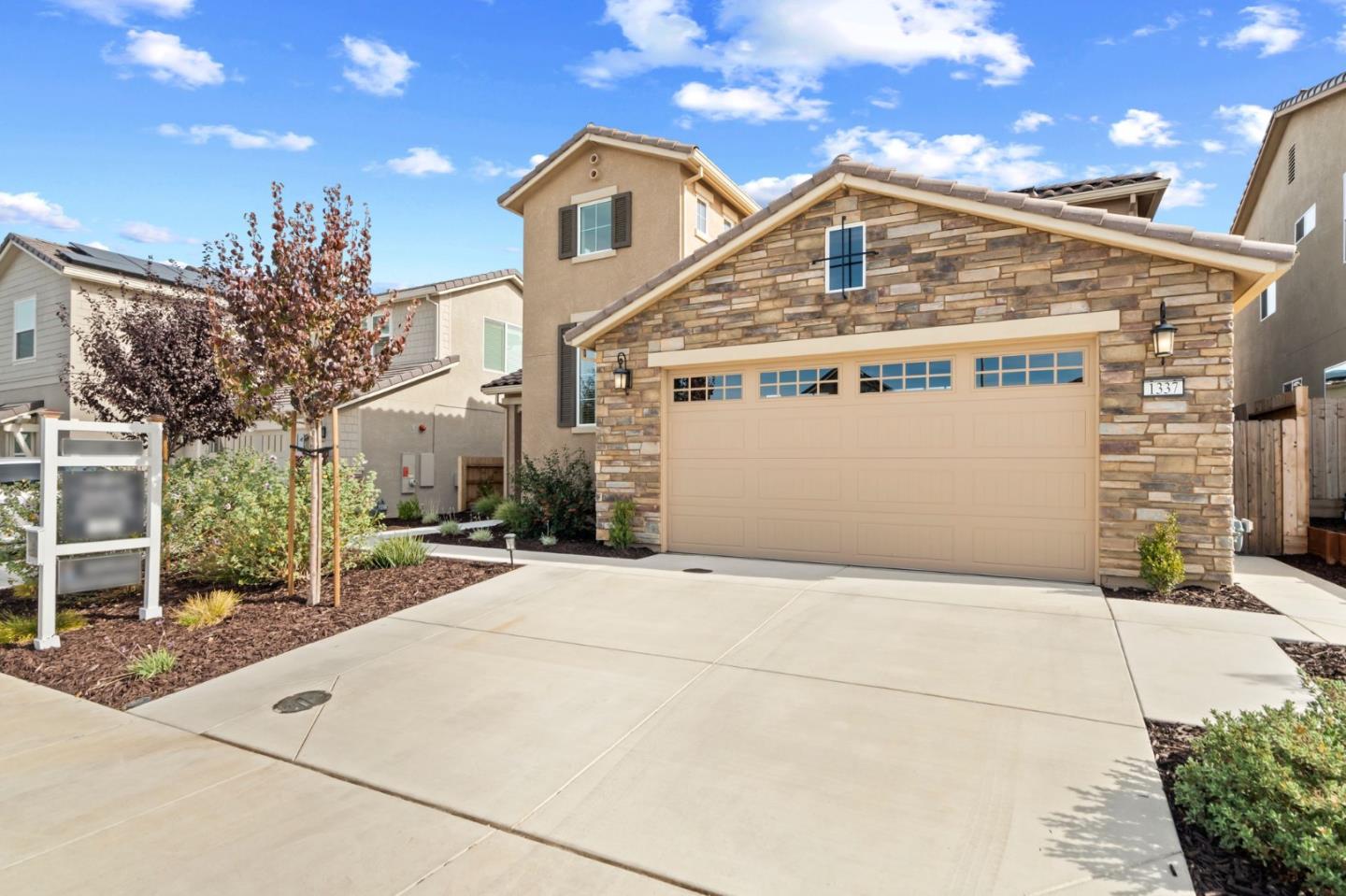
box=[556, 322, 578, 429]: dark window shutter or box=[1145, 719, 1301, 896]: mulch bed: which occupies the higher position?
box=[556, 322, 578, 429]: dark window shutter

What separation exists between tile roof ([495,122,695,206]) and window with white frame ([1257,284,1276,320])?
14264 millimetres

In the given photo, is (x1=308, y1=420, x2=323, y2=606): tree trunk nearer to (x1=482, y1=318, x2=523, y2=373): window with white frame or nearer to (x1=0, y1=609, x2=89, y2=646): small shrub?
(x1=0, y1=609, x2=89, y2=646): small shrub

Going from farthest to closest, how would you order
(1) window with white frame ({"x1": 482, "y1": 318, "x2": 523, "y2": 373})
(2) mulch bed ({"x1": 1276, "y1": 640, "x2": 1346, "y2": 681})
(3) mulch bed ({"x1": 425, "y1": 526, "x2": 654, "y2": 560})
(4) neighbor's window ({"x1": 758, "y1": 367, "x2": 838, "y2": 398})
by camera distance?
(1) window with white frame ({"x1": 482, "y1": 318, "x2": 523, "y2": 373}), (3) mulch bed ({"x1": 425, "y1": 526, "x2": 654, "y2": 560}), (4) neighbor's window ({"x1": 758, "y1": 367, "x2": 838, "y2": 398}), (2) mulch bed ({"x1": 1276, "y1": 640, "x2": 1346, "y2": 681})

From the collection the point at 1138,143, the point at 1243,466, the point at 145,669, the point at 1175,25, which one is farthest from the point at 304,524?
the point at 1138,143

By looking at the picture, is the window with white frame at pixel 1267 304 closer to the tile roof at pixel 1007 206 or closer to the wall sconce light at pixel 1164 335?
the tile roof at pixel 1007 206

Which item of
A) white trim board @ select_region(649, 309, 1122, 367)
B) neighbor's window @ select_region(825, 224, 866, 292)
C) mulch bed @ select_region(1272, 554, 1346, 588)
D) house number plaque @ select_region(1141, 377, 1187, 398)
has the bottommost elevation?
mulch bed @ select_region(1272, 554, 1346, 588)

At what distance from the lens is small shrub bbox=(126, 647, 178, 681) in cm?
514

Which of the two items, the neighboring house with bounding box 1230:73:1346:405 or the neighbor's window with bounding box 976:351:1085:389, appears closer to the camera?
the neighbor's window with bounding box 976:351:1085:389

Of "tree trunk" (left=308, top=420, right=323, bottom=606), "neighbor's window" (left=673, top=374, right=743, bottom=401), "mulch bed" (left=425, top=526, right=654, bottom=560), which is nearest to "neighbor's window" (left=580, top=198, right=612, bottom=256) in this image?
"neighbor's window" (left=673, top=374, right=743, bottom=401)

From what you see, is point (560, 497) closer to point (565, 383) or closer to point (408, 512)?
point (565, 383)

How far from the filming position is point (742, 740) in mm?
3811

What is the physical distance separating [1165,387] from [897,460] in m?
2.79

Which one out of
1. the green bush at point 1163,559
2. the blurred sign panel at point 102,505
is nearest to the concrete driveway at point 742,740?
the green bush at point 1163,559

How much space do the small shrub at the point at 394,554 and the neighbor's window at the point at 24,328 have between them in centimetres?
1653
